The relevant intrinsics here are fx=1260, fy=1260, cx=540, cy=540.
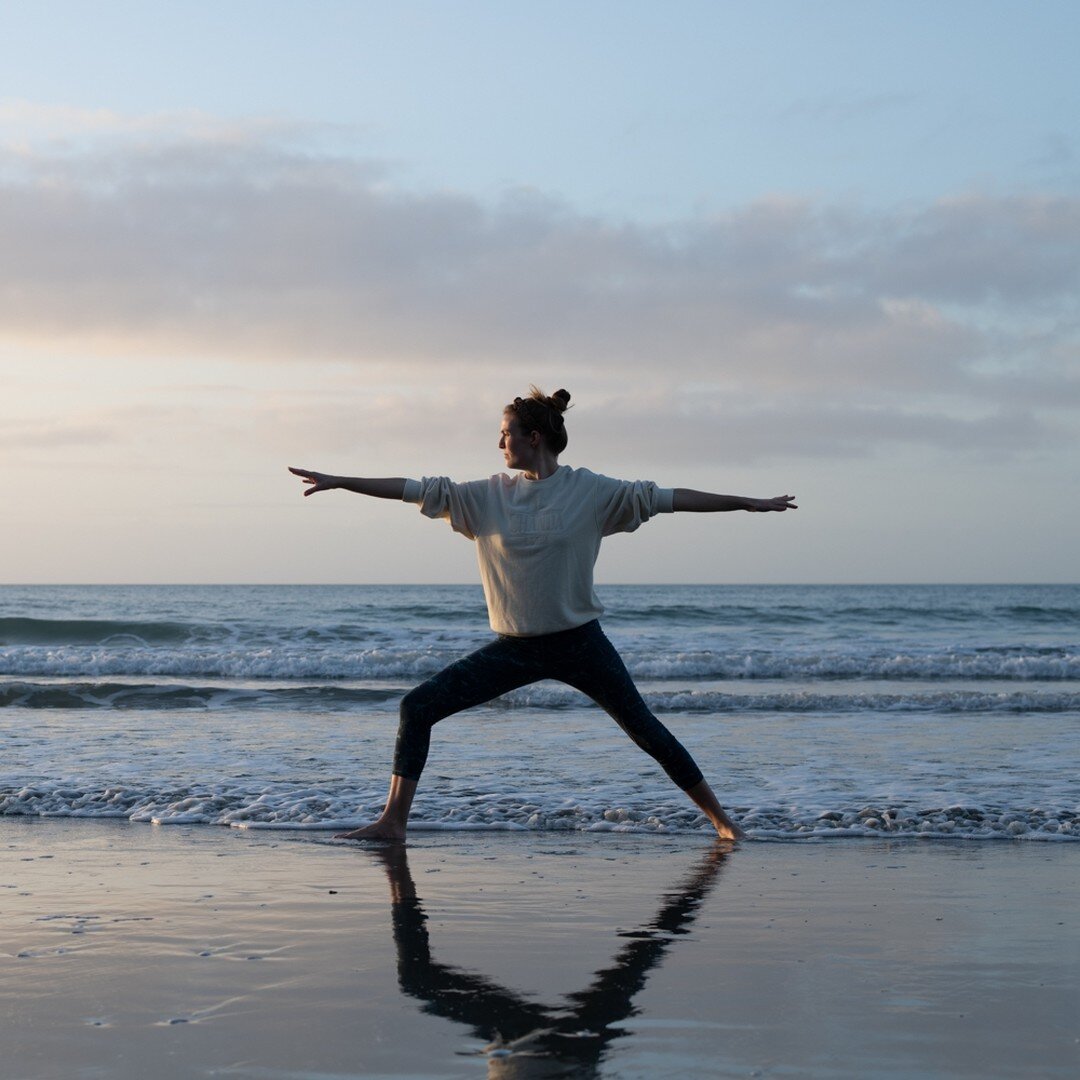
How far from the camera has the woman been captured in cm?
530

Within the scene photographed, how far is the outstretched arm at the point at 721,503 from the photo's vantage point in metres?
5.18

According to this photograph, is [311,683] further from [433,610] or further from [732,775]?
[433,610]

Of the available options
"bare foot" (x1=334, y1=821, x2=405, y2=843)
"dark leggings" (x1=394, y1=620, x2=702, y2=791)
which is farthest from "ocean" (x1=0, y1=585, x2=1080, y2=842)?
"dark leggings" (x1=394, y1=620, x2=702, y2=791)

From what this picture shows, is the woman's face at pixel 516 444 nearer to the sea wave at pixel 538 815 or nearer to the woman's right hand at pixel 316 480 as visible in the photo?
the woman's right hand at pixel 316 480

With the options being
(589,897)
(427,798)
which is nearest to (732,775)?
(427,798)

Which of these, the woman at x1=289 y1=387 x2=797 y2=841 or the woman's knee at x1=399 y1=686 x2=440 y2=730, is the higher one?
the woman at x1=289 y1=387 x2=797 y2=841

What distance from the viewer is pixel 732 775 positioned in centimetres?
831

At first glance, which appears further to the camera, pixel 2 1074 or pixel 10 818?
pixel 10 818

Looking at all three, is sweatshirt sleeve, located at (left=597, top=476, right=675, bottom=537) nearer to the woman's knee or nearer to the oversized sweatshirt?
the oversized sweatshirt

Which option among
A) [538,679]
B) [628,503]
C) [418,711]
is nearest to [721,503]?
[628,503]

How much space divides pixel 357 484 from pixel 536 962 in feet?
7.34

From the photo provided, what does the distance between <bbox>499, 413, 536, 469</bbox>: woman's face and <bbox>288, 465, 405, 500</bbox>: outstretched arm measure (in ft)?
1.53

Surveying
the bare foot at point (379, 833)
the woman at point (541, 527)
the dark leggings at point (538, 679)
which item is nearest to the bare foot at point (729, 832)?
the dark leggings at point (538, 679)

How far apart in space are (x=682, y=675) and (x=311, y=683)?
5629mm
